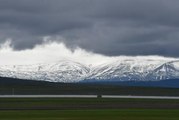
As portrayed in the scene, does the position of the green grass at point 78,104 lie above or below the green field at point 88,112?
above

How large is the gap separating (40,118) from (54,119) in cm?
310

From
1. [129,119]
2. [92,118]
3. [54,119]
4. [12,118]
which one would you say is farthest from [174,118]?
[12,118]

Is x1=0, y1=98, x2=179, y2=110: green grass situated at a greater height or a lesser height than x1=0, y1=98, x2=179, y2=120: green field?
greater

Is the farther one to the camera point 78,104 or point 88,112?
point 78,104

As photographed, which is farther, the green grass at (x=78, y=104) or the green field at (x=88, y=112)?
the green grass at (x=78, y=104)

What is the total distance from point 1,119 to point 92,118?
13389mm

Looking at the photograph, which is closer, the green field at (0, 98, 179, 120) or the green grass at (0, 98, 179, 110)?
the green field at (0, 98, 179, 120)

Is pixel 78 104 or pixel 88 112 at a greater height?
pixel 78 104

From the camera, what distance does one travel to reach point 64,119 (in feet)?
239

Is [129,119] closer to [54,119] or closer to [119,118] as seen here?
[119,118]

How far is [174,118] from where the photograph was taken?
248ft

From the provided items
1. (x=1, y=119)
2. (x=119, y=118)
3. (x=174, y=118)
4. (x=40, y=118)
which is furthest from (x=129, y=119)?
(x=1, y=119)

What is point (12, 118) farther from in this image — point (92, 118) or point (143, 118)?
point (143, 118)

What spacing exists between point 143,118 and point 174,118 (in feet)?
15.7
